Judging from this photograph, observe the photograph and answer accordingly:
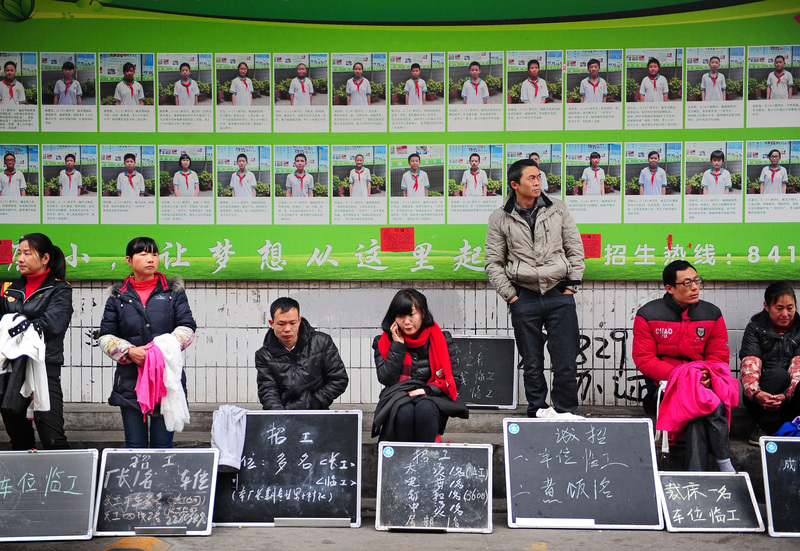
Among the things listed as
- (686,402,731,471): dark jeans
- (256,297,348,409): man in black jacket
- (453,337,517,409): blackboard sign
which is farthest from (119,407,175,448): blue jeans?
(686,402,731,471): dark jeans

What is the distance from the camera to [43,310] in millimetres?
5586

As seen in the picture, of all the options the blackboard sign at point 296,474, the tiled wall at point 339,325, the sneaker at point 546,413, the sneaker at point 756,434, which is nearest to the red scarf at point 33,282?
the tiled wall at point 339,325

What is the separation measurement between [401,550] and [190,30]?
196 inches

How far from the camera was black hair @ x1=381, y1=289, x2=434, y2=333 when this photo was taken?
5.50 m

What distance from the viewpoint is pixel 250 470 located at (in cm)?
523

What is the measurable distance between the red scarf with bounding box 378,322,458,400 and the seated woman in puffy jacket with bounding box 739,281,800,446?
8.06ft

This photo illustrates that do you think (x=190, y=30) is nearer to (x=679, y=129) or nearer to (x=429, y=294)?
(x=429, y=294)

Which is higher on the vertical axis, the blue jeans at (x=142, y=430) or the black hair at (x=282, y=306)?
the black hair at (x=282, y=306)

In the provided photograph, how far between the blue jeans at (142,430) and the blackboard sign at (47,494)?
36 centimetres

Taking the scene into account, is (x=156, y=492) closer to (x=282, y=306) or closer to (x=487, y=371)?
(x=282, y=306)

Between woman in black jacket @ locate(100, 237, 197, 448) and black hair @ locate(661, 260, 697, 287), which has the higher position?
black hair @ locate(661, 260, 697, 287)

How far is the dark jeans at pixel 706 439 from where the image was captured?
5.44 metres

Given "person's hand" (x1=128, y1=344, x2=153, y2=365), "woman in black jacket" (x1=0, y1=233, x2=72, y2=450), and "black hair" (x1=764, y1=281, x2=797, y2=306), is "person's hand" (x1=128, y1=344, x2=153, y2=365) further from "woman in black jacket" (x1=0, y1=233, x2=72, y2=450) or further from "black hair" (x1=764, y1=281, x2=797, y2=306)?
"black hair" (x1=764, y1=281, x2=797, y2=306)

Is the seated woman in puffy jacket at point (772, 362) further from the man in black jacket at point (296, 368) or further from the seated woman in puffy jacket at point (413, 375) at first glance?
the man in black jacket at point (296, 368)
